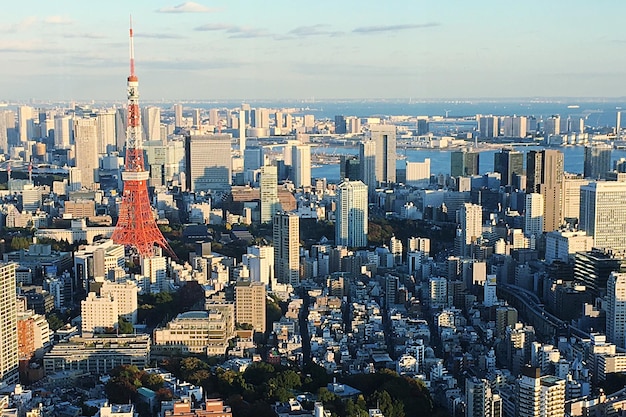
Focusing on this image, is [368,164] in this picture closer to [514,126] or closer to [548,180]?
[548,180]

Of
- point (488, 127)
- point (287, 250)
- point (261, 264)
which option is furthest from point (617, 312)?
point (488, 127)

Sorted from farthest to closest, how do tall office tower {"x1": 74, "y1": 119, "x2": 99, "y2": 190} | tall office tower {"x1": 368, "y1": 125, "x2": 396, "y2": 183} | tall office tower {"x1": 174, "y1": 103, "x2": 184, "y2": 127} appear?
tall office tower {"x1": 174, "y1": 103, "x2": 184, "y2": 127}
tall office tower {"x1": 74, "y1": 119, "x2": 99, "y2": 190}
tall office tower {"x1": 368, "y1": 125, "x2": 396, "y2": 183}

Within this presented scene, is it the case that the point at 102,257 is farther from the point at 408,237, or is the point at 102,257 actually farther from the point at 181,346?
the point at 408,237

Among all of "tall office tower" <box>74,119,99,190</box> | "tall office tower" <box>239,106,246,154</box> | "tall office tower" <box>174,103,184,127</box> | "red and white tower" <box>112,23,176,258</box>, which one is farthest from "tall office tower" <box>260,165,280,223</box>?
"tall office tower" <box>239,106,246,154</box>

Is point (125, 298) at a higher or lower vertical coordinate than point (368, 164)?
lower

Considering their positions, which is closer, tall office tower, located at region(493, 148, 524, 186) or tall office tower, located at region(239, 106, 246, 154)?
tall office tower, located at region(493, 148, 524, 186)

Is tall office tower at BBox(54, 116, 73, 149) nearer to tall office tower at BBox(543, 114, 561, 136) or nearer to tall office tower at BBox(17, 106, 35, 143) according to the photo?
tall office tower at BBox(17, 106, 35, 143)

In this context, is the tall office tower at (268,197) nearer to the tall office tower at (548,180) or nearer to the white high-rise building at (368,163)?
the white high-rise building at (368,163)
